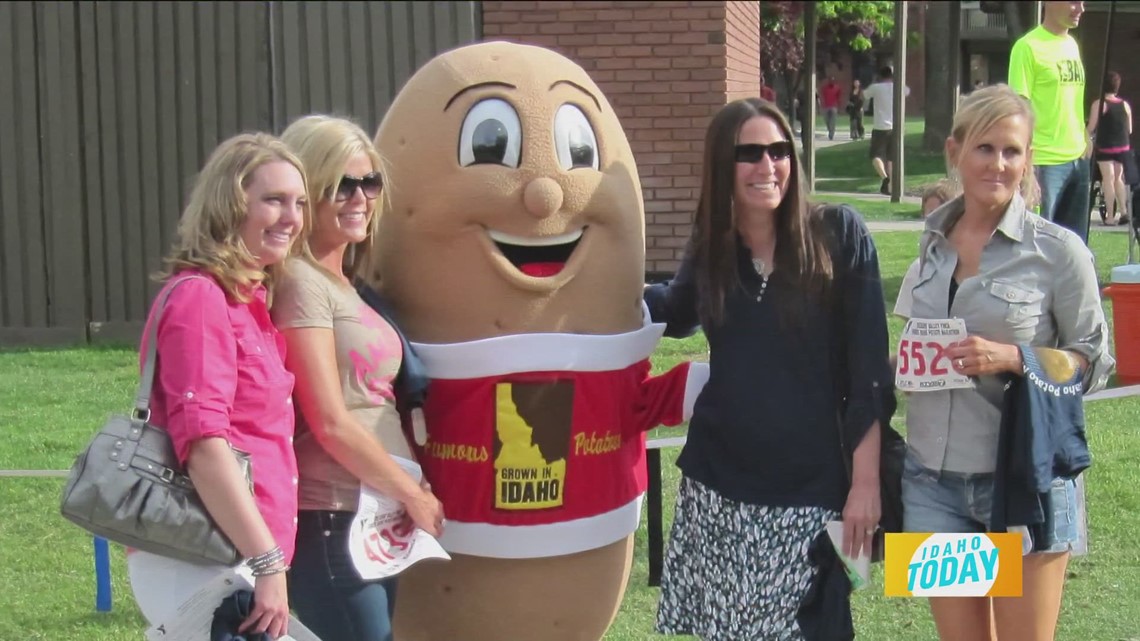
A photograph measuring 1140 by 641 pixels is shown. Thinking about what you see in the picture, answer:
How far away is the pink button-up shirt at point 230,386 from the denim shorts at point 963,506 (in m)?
1.47

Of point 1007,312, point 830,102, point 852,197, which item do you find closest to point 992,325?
point 1007,312

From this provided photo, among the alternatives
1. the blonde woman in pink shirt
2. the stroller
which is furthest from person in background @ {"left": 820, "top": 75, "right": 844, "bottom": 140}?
the blonde woman in pink shirt

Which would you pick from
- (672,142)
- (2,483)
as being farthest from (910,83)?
(2,483)

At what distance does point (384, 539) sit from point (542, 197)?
93 cm

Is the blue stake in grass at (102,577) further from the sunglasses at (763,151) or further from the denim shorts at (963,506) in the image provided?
the denim shorts at (963,506)

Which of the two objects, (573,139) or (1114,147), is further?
(1114,147)

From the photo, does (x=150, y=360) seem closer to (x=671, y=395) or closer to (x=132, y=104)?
(x=671, y=395)

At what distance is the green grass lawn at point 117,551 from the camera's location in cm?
481

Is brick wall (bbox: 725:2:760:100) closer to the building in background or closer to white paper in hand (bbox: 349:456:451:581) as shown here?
the building in background

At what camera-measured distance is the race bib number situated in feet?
10.5

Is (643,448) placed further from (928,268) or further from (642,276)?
(928,268)

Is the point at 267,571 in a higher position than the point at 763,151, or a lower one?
lower

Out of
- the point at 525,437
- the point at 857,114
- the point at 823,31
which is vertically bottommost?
the point at 525,437

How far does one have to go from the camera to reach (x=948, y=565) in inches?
127
